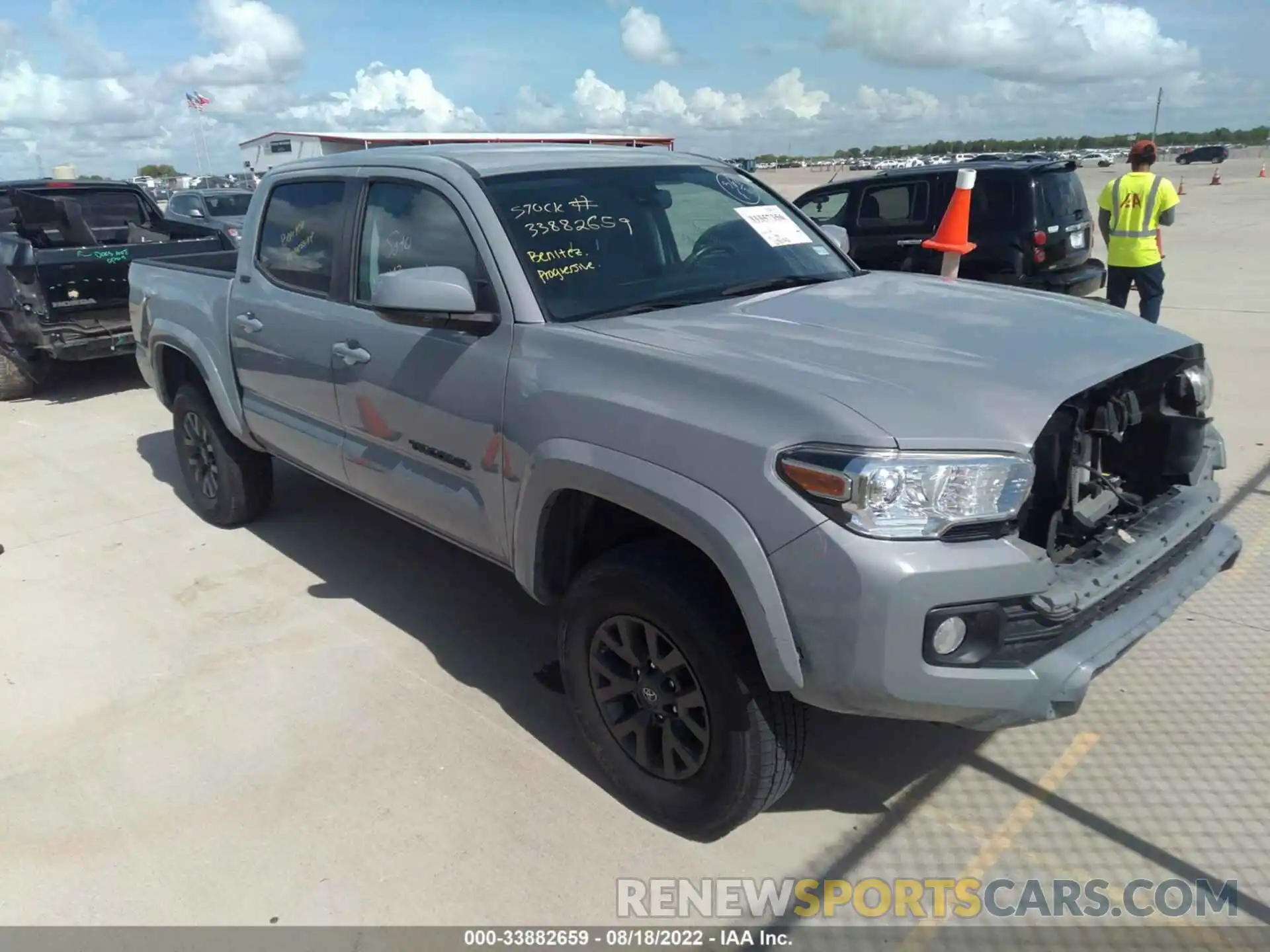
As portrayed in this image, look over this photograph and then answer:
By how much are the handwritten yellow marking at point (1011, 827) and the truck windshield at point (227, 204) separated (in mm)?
17397

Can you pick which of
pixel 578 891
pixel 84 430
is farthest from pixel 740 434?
pixel 84 430

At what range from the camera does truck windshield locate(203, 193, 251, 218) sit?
57.2 ft

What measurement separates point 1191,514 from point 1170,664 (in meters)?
0.97

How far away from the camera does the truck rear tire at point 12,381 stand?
848 cm

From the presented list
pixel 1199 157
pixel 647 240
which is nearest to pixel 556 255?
pixel 647 240

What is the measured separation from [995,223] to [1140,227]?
1637 millimetres

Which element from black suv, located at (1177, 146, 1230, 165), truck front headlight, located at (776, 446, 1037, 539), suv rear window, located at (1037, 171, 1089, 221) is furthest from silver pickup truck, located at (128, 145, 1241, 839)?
black suv, located at (1177, 146, 1230, 165)

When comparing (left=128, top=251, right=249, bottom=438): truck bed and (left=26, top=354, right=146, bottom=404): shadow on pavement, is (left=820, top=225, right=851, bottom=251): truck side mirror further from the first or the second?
(left=26, top=354, right=146, bottom=404): shadow on pavement

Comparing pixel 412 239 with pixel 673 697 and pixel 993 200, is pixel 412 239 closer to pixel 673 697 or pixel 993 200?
pixel 673 697

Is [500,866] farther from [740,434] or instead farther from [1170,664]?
[1170,664]

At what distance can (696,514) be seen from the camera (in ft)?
7.85

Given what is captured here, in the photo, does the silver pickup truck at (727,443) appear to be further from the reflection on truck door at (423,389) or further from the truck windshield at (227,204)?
the truck windshield at (227,204)

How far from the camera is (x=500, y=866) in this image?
2752 millimetres

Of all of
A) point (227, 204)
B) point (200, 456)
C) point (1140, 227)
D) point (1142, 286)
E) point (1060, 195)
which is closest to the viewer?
point (200, 456)
